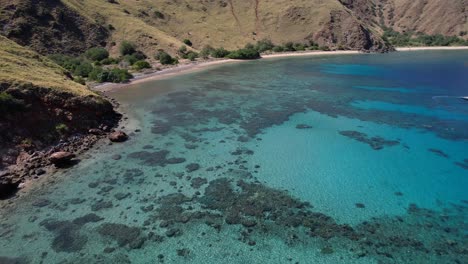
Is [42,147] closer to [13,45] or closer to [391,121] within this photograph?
[13,45]

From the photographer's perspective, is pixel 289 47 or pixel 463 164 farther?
pixel 289 47

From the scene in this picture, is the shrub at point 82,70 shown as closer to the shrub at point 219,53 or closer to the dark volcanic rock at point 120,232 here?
the shrub at point 219,53

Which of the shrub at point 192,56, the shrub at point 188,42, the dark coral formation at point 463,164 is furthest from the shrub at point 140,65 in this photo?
the dark coral formation at point 463,164

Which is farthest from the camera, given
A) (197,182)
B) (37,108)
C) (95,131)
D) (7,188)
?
(95,131)

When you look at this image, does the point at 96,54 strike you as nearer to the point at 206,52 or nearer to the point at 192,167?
the point at 206,52

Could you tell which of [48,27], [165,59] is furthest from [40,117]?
[48,27]

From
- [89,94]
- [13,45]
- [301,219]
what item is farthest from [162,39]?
[301,219]

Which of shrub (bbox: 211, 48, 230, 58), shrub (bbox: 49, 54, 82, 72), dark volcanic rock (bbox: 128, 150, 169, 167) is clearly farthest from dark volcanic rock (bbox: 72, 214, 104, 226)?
shrub (bbox: 211, 48, 230, 58)

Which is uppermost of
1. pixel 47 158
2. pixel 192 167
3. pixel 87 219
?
pixel 47 158
